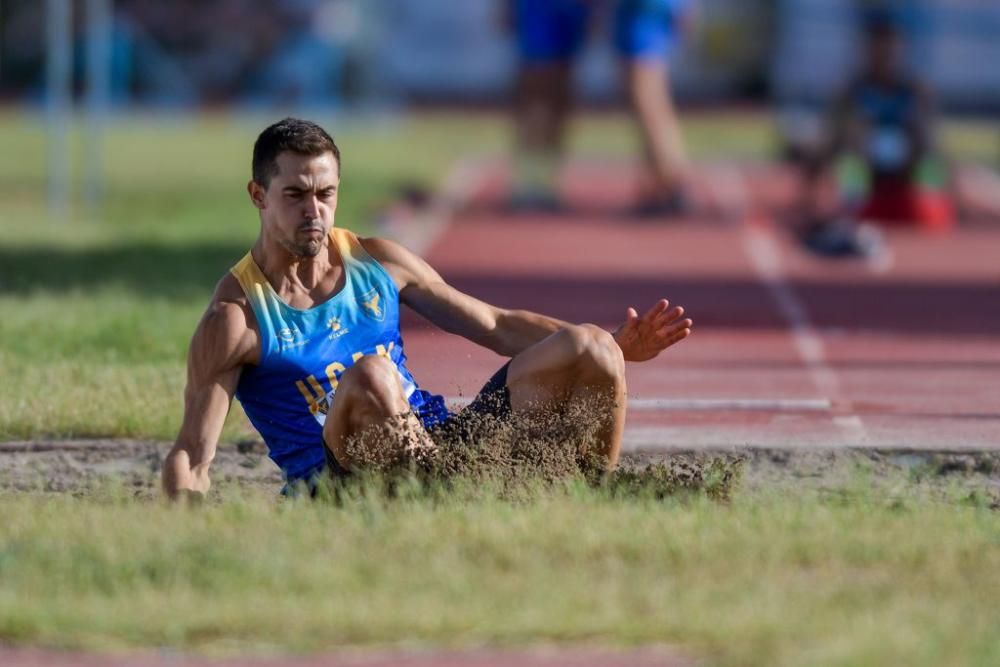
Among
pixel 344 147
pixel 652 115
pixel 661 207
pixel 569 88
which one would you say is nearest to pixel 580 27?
pixel 569 88

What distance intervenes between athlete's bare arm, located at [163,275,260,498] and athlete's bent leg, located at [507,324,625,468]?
766 millimetres

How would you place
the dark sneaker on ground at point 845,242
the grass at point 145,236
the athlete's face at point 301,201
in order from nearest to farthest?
the athlete's face at point 301,201, the grass at point 145,236, the dark sneaker on ground at point 845,242

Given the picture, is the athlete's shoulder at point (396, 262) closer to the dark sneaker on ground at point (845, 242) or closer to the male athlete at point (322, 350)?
the male athlete at point (322, 350)

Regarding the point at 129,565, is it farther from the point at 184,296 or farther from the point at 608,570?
the point at 184,296

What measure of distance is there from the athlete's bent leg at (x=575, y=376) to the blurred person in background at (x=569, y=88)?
→ 987 cm

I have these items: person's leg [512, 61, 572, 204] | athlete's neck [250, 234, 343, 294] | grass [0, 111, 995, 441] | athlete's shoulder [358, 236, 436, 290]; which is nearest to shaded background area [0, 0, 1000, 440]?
grass [0, 111, 995, 441]

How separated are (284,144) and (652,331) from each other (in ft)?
3.80

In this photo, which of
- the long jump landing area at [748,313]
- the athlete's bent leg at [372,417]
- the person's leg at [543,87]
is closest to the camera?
the athlete's bent leg at [372,417]

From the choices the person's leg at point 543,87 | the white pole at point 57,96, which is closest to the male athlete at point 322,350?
the white pole at point 57,96

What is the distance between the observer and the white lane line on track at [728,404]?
806 cm

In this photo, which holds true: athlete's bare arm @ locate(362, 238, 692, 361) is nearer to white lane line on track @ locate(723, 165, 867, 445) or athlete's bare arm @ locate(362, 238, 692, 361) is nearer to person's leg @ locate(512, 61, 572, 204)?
white lane line on track @ locate(723, 165, 867, 445)

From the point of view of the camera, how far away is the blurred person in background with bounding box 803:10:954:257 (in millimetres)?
15875

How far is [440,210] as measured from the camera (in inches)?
683

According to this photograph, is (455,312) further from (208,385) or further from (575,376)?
(208,385)
